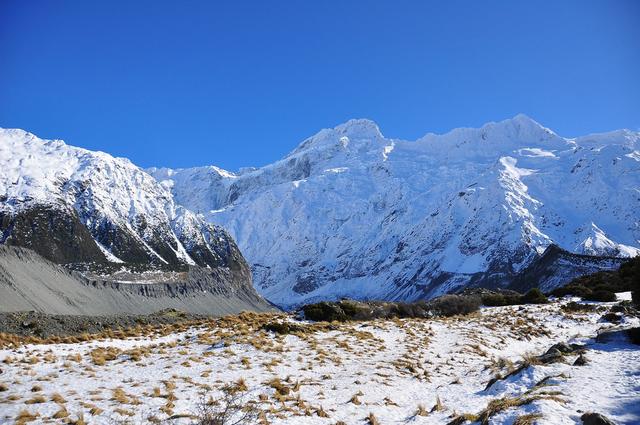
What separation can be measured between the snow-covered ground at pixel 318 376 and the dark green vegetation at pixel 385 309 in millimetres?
4905

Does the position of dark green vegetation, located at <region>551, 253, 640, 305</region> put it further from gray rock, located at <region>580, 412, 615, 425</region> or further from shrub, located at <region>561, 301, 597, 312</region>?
gray rock, located at <region>580, 412, 615, 425</region>

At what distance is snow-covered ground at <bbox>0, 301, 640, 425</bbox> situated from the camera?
48.2 ft

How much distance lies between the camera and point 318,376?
1959 centimetres

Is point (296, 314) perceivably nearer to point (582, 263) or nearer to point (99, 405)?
point (99, 405)

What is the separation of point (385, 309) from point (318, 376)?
20.6 metres

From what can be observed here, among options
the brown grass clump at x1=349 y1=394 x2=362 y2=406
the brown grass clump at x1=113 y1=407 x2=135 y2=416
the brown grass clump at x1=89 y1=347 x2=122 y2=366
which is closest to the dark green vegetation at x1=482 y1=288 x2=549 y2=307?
the brown grass clump at x1=349 y1=394 x2=362 y2=406

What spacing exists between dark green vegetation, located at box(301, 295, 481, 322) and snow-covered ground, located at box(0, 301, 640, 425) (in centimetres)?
490

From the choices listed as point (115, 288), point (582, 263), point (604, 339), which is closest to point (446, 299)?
point (604, 339)

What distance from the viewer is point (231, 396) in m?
16.3

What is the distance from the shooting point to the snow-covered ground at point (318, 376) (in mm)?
14680

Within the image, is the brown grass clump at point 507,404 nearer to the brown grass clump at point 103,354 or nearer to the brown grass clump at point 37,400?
the brown grass clump at point 37,400

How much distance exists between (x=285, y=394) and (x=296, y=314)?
19184 mm

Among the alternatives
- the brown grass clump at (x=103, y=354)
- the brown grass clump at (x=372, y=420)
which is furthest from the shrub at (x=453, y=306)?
the brown grass clump at (x=372, y=420)

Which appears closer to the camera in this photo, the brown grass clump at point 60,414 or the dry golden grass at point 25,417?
the dry golden grass at point 25,417
